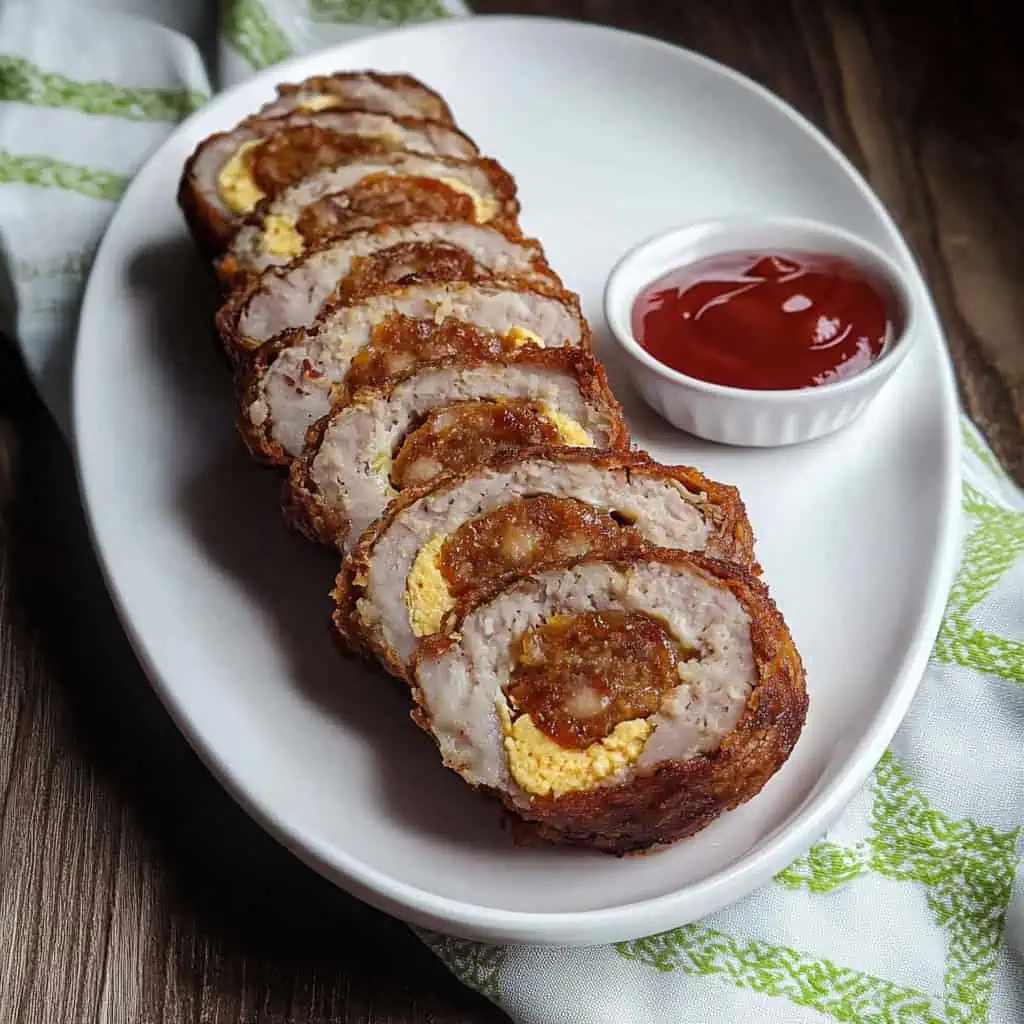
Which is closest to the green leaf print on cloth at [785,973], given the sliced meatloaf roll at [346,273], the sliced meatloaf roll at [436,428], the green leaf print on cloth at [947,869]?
the green leaf print on cloth at [947,869]

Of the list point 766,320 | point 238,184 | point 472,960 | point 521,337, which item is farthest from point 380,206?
point 472,960

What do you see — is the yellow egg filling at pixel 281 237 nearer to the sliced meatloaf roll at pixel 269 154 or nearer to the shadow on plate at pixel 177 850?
the sliced meatloaf roll at pixel 269 154

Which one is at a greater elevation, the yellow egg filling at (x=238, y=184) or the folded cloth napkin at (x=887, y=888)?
the yellow egg filling at (x=238, y=184)

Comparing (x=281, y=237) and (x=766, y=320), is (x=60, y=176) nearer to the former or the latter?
(x=281, y=237)

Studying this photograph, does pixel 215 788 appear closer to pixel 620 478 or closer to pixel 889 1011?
pixel 620 478

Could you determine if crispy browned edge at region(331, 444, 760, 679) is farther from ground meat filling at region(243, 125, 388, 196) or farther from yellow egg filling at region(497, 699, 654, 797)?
ground meat filling at region(243, 125, 388, 196)
